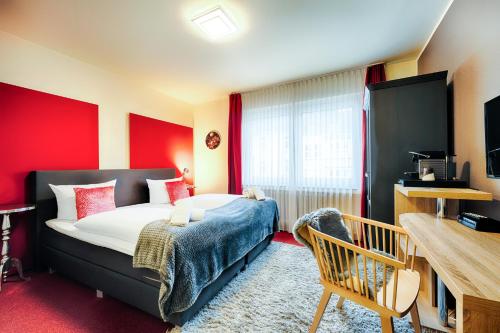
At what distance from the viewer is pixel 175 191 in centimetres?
335

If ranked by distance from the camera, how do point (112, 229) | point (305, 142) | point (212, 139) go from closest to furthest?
point (112, 229) < point (305, 142) < point (212, 139)

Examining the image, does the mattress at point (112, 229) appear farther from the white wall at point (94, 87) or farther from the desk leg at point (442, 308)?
the desk leg at point (442, 308)

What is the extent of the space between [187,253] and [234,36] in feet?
7.59

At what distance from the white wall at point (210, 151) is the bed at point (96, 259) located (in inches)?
75.6

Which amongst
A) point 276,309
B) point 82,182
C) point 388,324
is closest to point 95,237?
point 82,182

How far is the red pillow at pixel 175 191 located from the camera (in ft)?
10.8

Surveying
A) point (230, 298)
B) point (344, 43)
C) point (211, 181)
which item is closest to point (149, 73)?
point (211, 181)

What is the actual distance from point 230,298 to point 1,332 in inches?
66.7

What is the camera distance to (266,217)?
268cm

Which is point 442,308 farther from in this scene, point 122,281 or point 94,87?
point 94,87

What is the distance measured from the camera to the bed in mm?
1567

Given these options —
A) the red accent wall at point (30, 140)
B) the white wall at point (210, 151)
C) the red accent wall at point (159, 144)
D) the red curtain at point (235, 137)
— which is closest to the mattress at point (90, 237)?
the red accent wall at point (30, 140)

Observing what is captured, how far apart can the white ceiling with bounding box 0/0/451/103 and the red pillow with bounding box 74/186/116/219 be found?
5.82 ft

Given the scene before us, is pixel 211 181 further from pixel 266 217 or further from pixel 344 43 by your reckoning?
pixel 344 43
